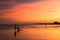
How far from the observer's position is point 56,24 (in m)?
53.6

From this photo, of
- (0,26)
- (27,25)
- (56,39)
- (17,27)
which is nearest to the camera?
(56,39)

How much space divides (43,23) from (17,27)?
1492 centimetres

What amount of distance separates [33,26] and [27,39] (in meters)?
34.6

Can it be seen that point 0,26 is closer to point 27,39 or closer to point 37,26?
point 37,26

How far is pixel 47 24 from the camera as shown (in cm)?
5541

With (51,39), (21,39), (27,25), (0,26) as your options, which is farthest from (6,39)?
(27,25)

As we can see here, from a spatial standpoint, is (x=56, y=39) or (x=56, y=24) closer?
(x=56, y=39)

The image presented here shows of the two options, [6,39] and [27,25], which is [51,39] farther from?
[27,25]

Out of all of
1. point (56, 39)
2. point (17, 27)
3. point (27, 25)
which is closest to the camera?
point (56, 39)

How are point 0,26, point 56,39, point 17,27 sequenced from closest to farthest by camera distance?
point 56,39 → point 17,27 → point 0,26

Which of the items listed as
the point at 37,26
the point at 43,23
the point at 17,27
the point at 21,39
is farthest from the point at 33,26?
the point at 21,39

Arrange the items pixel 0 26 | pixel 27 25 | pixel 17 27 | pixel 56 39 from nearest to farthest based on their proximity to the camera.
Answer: pixel 56 39 → pixel 17 27 → pixel 0 26 → pixel 27 25

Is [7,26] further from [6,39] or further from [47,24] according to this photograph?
[6,39]

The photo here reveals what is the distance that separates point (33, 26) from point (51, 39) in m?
35.7
